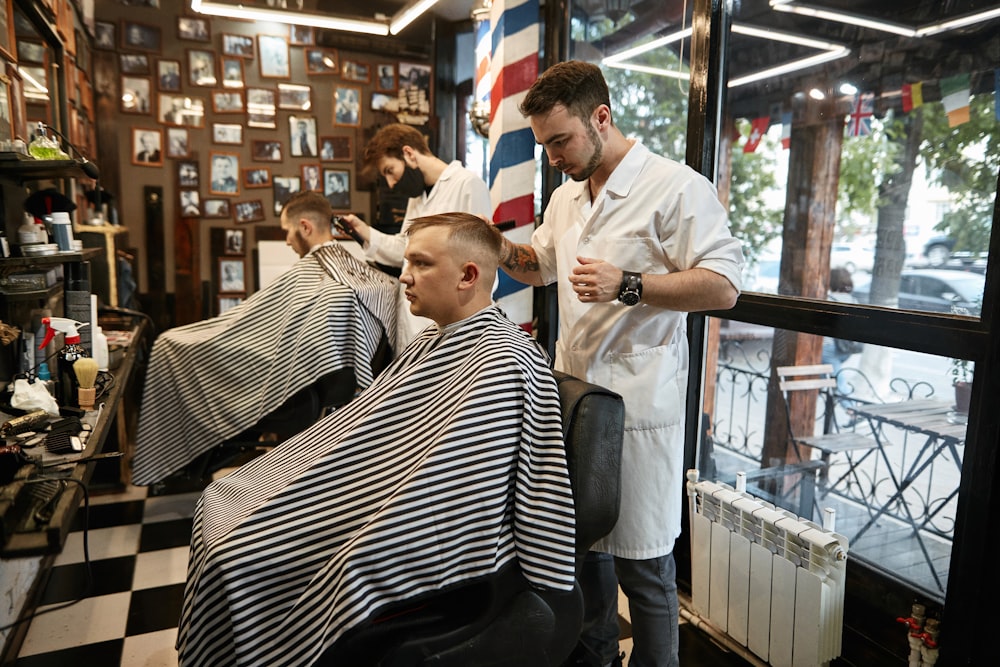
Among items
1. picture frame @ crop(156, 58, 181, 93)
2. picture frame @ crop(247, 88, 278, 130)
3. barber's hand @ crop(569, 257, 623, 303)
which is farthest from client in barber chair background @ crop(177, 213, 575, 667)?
picture frame @ crop(156, 58, 181, 93)

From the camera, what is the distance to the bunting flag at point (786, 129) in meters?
2.36

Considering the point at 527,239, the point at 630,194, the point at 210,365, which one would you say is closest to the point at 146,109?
the point at 210,365

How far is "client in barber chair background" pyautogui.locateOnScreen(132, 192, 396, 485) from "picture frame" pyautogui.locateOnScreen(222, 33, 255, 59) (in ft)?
8.52

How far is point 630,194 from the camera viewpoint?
5.71 ft

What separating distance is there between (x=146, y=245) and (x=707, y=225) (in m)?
4.53

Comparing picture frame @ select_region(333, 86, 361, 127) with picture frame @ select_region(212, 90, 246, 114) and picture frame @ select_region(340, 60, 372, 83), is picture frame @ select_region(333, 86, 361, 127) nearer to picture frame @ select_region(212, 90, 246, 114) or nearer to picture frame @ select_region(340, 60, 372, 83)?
picture frame @ select_region(340, 60, 372, 83)

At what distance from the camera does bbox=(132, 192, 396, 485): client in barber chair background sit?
2969 millimetres

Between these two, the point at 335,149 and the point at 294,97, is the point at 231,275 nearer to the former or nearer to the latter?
the point at 335,149

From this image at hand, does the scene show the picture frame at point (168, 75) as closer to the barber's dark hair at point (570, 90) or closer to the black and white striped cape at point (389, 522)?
the barber's dark hair at point (570, 90)

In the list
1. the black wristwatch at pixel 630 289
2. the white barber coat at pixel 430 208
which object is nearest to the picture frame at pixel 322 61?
the white barber coat at pixel 430 208

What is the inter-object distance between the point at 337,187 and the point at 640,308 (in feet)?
13.4

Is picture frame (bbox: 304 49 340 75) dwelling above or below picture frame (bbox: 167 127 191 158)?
above

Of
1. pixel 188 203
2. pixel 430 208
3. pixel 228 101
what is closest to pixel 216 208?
pixel 188 203

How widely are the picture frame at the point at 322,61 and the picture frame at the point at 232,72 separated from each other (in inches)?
18.5
